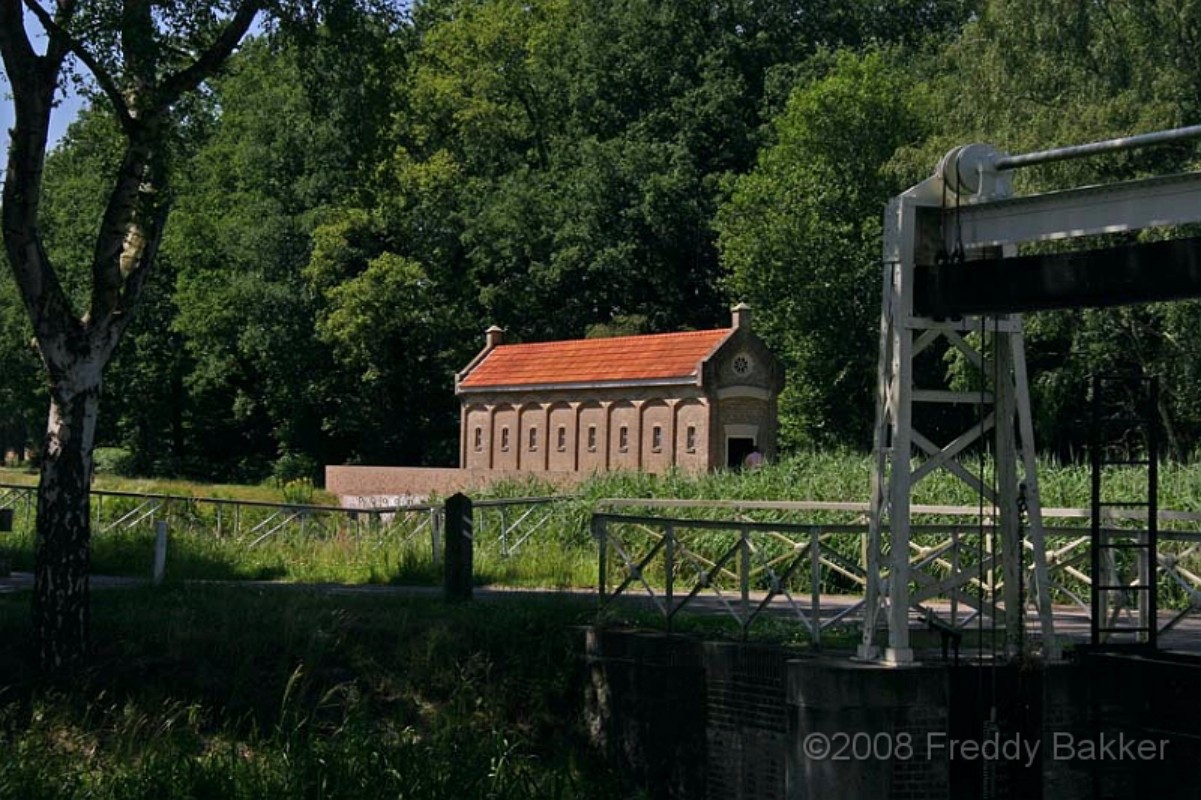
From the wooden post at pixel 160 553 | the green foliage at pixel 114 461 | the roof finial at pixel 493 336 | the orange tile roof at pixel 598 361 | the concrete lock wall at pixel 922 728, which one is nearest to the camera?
the concrete lock wall at pixel 922 728

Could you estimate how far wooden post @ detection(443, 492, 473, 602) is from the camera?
→ 21.0m

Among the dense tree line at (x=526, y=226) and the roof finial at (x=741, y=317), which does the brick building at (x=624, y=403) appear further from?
the dense tree line at (x=526, y=226)

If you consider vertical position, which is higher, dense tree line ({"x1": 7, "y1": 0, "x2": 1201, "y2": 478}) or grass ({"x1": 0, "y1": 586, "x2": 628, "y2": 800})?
dense tree line ({"x1": 7, "y1": 0, "x2": 1201, "y2": 478})

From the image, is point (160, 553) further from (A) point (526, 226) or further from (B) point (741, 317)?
(A) point (526, 226)

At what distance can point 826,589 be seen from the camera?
2534 centimetres

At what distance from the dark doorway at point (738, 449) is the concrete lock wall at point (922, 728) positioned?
104ft

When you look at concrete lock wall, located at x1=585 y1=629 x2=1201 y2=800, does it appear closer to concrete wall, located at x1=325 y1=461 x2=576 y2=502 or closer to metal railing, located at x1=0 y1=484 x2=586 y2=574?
metal railing, located at x1=0 y1=484 x2=586 y2=574

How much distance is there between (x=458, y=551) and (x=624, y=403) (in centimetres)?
2915

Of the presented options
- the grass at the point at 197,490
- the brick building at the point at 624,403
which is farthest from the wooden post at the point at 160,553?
the grass at the point at 197,490

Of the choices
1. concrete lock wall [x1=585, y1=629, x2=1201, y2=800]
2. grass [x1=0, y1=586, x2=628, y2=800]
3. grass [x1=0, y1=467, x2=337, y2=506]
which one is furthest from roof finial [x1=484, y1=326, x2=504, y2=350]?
concrete lock wall [x1=585, y1=629, x2=1201, y2=800]

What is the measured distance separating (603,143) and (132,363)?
22.7 meters

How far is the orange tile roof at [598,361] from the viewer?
48.5 meters

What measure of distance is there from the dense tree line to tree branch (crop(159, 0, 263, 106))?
99.3 feet

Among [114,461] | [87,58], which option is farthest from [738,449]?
[114,461]
